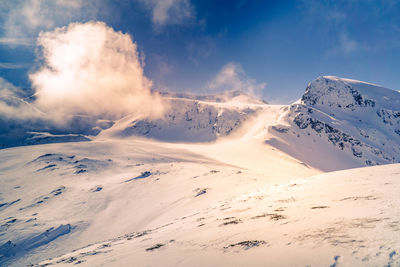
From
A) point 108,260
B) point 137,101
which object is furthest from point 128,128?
point 108,260

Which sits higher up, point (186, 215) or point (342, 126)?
point (342, 126)

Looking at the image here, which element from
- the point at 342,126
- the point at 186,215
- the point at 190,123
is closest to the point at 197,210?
the point at 186,215

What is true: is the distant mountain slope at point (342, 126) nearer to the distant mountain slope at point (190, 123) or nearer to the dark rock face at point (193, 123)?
the distant mountain slope at point (190, 123)

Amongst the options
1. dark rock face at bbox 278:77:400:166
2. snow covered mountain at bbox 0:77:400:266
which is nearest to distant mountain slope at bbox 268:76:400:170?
dark rock face at bbox 278:77:400:166

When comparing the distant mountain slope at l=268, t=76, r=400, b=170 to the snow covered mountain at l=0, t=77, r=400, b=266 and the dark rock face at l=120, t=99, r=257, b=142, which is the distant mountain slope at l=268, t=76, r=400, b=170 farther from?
the dark rock face at l=120, t=99, r=257, b=142

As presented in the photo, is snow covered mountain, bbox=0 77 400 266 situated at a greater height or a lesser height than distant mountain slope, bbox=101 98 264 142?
lesser

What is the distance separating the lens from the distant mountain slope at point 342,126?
6504 cm

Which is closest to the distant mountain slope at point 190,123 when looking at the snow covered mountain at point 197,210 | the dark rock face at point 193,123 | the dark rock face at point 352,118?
the dark rock face at point 193,123

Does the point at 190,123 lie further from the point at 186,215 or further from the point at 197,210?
the point at 186,215

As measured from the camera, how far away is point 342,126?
7962cm

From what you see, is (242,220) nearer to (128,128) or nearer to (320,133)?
(320,133)

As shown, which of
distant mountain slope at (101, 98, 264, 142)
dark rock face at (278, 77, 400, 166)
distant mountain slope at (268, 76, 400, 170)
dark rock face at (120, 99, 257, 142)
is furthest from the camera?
distant mountain slope at (101, 98, 264, 142)

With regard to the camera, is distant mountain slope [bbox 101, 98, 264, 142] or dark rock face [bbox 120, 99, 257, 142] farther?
distant mountain slope [bbox 101, 98, 264, 142]

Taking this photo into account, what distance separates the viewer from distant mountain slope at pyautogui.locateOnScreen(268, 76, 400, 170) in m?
65.0
